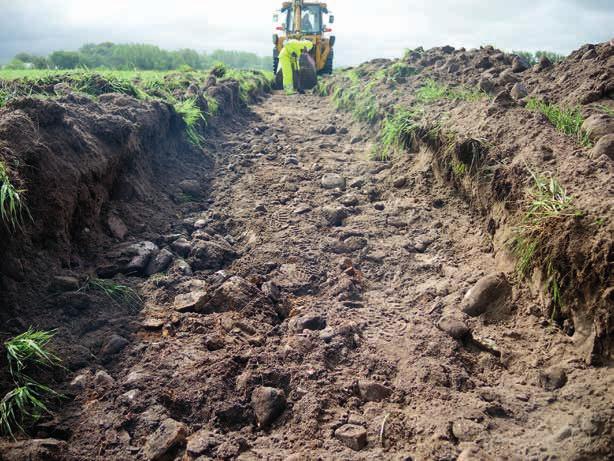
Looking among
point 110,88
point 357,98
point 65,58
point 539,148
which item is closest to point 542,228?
point 539,148

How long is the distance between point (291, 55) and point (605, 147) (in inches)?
371

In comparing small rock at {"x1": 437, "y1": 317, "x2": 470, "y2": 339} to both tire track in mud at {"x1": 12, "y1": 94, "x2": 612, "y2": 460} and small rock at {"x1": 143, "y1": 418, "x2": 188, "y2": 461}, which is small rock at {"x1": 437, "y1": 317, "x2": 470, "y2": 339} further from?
Answer: small rock at {"x1": 143, "y1": 418, "x2": 188, "y2": 461}

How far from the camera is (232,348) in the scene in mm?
2523

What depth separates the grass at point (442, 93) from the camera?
464cm

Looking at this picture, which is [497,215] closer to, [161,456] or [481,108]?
[481,108]

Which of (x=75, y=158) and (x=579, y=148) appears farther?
(x=75, y=158)

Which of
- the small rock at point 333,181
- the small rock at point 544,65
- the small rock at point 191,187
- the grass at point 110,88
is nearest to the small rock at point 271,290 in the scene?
the small rock at point 333,181

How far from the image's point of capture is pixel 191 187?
16.0 ft

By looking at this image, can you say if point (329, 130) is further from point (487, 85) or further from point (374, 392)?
point (374, 392)

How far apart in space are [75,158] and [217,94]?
468 cm

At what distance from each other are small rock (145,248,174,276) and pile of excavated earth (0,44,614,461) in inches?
0.6


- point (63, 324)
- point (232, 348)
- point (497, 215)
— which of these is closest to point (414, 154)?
point (497, 215)

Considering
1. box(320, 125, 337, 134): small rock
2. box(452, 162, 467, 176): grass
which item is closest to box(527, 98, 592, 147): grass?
box(452, 162, 467, 176): grass

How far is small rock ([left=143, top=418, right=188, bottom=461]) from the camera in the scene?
6.41 feet
